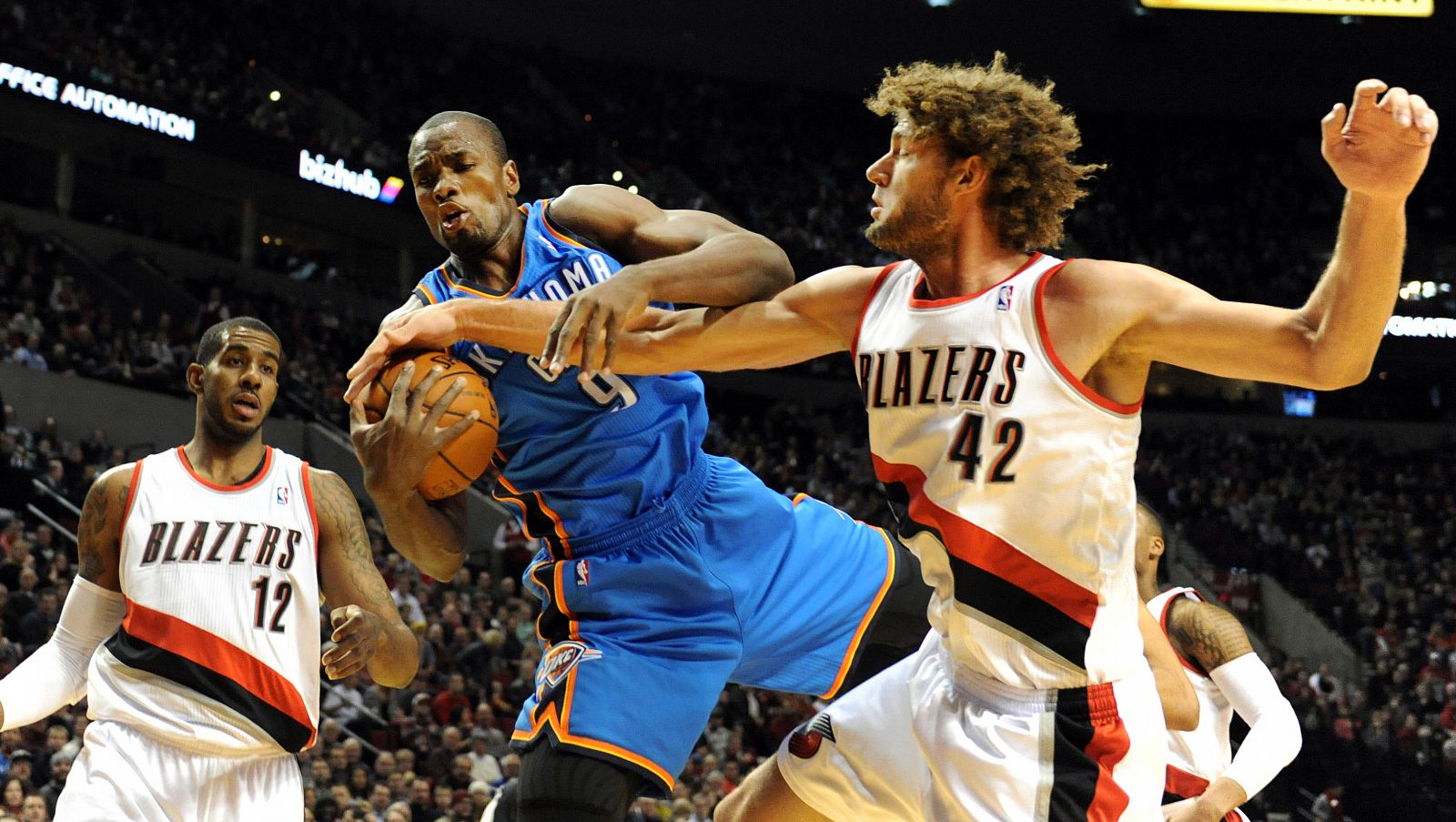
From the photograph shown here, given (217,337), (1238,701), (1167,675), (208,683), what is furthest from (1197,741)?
(217,337)

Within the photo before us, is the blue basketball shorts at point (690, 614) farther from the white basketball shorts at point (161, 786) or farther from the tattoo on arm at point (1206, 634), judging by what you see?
the white basketball shorts at point (161, 786)

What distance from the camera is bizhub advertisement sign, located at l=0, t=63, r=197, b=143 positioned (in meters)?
16.8

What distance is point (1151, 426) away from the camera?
24266mm

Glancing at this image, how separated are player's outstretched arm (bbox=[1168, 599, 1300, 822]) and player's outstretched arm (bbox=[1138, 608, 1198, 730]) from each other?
25cm

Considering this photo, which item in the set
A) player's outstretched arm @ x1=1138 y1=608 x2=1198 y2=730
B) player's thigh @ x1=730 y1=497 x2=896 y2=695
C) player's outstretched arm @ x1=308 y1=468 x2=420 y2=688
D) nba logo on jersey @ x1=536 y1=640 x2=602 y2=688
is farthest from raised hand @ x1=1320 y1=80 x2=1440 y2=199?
player's outstretched arm @ x1=308 y1=468 x2=420 y2=688

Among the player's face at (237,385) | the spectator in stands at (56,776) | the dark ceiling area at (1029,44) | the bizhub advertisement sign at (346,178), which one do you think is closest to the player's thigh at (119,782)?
the player's face at (237,385)

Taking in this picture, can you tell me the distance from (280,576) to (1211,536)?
18.3 meters

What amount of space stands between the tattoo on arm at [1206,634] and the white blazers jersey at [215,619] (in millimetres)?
2630

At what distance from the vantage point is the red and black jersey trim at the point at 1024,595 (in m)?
3.03

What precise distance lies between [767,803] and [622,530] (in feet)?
2.85

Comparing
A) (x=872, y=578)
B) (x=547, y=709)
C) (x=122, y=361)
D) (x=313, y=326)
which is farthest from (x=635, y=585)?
(x=313, y=326)

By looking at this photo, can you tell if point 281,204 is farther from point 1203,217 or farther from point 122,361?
point 1203,217

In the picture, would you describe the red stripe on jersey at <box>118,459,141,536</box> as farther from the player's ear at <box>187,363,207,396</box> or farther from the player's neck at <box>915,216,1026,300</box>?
the player's neck at <box>915,216,1026,300</box>

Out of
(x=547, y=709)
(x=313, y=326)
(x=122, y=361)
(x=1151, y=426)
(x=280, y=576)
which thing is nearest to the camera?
(x=547, y=709)
